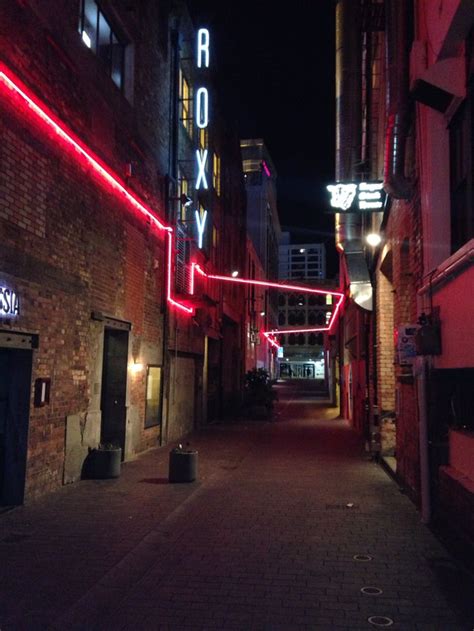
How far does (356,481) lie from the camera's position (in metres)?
10.6

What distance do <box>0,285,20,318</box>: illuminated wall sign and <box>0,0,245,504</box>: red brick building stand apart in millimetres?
27

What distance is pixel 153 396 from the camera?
47.1 feet

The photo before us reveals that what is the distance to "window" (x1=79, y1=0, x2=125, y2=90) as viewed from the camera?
34.9ft

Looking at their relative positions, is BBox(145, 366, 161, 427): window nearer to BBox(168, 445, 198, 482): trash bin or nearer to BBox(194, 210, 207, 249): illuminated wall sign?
BBox(168, 445, 198, 482): trash bin

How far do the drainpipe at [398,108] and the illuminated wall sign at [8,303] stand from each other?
5827 mm

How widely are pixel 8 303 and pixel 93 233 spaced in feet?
10.4

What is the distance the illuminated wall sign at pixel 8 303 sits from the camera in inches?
294

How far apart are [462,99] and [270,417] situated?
735 inches

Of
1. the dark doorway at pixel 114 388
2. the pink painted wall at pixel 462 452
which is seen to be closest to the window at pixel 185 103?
the dark doorway at pixel 114 388

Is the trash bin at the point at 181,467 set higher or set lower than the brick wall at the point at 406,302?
lower

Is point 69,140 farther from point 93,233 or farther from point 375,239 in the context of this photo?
point 375,239

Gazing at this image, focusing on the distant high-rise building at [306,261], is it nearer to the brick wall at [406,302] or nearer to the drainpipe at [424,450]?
the brick wall at [406,302]

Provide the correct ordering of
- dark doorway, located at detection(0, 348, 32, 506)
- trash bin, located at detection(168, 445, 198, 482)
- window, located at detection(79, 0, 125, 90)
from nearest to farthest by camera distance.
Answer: dark doorway, located at detection(0, 348, 32, 506) → trash bin, located at detection(168, 445, 198, 482) → window, located at detection(79, 0, 125, 90)

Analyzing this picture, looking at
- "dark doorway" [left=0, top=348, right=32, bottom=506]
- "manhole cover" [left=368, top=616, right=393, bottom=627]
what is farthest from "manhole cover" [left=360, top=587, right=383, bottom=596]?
"dark doorway" [left=0, top=348, right=32, bottom=506]
